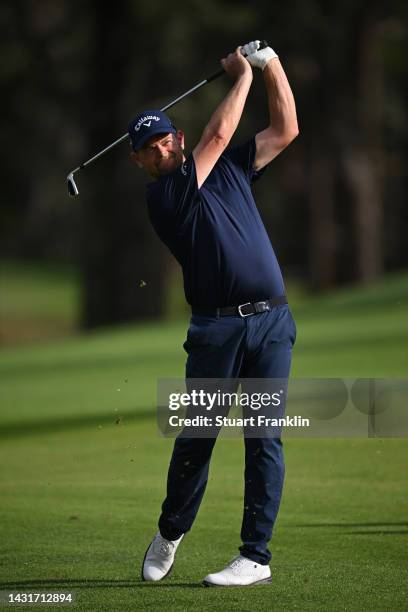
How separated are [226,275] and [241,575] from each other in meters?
1.26

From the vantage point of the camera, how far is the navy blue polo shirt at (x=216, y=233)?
5492 millimetres

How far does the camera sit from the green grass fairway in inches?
214

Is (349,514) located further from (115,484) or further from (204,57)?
(204,57)

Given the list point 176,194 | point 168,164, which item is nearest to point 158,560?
point 176,194

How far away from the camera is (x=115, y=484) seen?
27.4 ft

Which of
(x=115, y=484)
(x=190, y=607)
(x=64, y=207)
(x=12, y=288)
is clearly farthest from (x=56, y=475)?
(x=12, y=288)

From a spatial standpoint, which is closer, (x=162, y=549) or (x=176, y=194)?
(x=176, y=194)

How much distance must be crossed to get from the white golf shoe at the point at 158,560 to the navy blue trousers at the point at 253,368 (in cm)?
35

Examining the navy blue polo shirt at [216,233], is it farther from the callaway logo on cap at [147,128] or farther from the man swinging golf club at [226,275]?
the callaway logo on cap at [147,128]

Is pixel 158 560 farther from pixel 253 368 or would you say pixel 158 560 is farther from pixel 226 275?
pixel 226 275

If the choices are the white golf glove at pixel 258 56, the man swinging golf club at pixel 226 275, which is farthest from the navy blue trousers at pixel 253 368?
the white golf glove at pixel 258 56

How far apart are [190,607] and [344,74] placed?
85.3 feet

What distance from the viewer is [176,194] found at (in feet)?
17.9

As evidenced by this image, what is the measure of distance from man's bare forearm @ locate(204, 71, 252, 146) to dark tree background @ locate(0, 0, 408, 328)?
1953 centimetres
